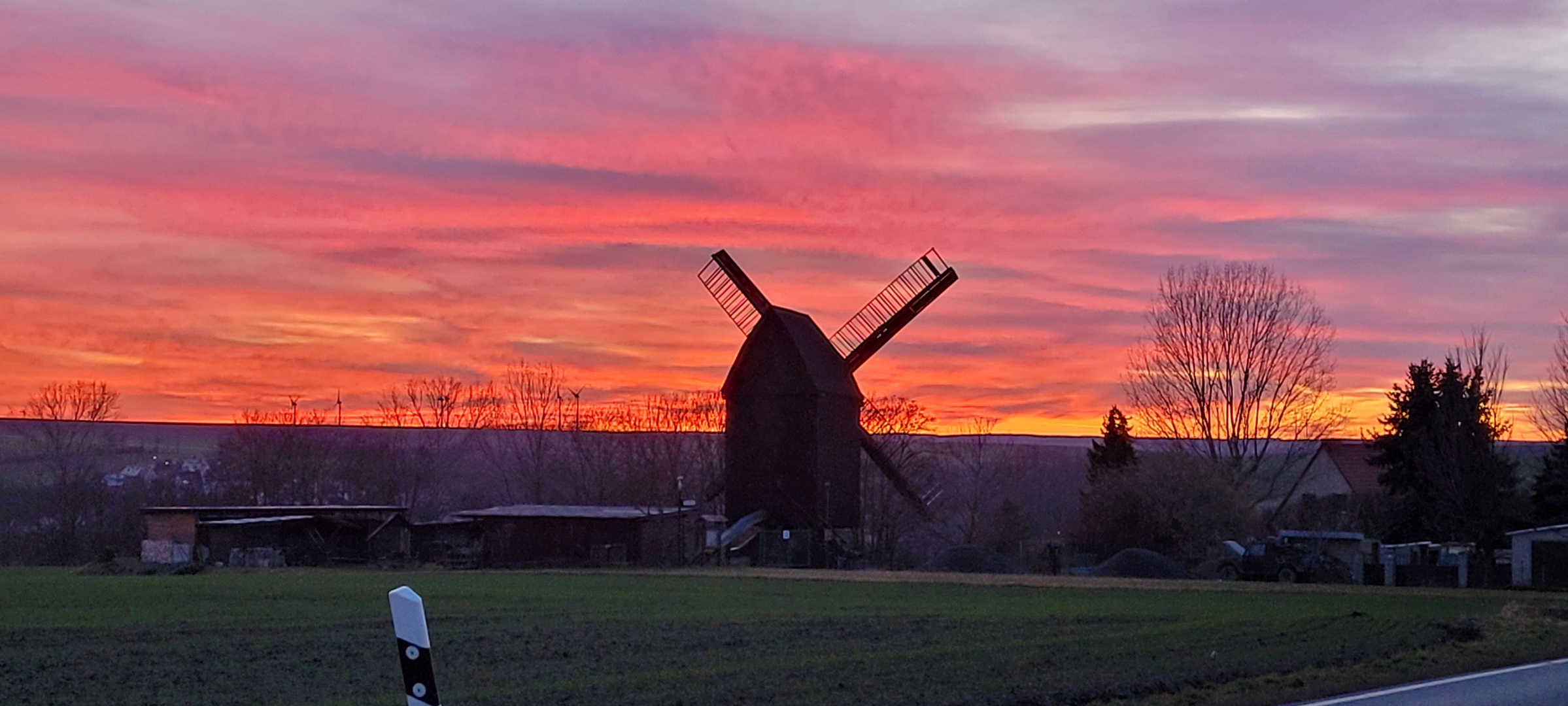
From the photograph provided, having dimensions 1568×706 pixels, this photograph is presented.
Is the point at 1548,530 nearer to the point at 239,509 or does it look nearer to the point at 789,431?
the point at 789,431

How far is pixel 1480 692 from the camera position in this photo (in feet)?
52.1

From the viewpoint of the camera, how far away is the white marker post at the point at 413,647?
21.9 feet

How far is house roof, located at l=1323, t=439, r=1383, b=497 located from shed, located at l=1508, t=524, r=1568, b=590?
114ft

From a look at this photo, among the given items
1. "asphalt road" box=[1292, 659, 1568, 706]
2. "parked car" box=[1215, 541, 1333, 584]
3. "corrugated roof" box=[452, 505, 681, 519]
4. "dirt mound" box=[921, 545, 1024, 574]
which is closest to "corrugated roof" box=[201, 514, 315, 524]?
"corrugated roof" box=[452, 505, 681, 519]

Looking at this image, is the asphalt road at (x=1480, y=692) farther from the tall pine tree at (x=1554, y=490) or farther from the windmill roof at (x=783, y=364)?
the windmill roof at (x=783, y=364)

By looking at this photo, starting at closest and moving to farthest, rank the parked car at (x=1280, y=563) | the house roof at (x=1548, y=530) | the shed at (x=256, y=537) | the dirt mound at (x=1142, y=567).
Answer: the house roof at (x=1548, y=530), the parked car at (x=1280, y=563), the dirt mound at (x=1142, y=567), the shed at (x=256, y=537)

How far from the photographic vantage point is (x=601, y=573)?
61.2 metres

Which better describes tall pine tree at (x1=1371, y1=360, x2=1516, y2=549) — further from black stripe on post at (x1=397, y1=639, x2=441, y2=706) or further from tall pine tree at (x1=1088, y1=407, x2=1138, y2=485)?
black stripe on post at (x1=397, y1=639, x2=441, y2=706)

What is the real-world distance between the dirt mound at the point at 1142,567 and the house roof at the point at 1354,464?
3084 centimetres

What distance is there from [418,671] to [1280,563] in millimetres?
51606

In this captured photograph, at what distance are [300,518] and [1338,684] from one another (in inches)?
2463

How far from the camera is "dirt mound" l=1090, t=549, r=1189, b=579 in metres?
58.0

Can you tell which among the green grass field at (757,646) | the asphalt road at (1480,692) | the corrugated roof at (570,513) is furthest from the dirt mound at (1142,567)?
the asphalt road at (1480,692)

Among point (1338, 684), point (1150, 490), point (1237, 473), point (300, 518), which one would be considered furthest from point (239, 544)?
point (1338, 684)
